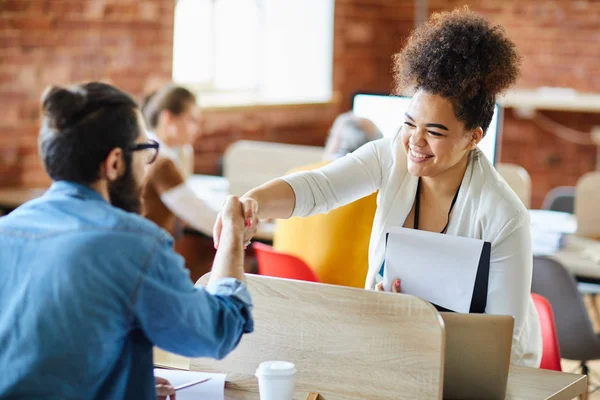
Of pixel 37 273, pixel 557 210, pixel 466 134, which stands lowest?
pixel 557 210

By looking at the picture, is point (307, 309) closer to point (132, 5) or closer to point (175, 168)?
point (175, 168)

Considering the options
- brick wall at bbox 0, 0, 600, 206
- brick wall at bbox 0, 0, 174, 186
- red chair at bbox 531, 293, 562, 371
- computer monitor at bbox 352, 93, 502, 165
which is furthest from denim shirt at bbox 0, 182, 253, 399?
brick wall at bbox 0, 0, 174, 186

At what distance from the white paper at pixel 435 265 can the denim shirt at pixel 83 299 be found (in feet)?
2.06

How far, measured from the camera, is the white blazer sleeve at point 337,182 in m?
2.17

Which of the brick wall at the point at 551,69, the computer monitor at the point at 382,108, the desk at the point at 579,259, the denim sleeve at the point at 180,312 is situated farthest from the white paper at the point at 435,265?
the brick wall at the point at 551,69

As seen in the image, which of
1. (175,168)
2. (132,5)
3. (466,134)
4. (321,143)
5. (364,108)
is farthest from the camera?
(321,143)

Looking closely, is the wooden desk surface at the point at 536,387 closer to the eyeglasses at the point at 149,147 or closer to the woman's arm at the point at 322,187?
the woman's arm at the point at 322,187

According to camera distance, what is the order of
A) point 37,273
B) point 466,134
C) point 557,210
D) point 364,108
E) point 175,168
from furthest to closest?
point 557,210
point 364,108
point 175,168
point 466,134
point 37,273

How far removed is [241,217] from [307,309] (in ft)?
0.79

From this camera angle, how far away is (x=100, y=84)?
156 centimetres

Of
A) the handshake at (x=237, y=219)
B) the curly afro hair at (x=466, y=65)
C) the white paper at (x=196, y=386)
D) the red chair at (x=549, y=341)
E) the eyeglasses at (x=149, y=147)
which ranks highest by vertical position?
the curly afro hair at (x=466, y=65)

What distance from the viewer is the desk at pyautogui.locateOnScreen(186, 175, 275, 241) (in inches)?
153

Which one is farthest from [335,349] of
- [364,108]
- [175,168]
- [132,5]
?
[132,5]

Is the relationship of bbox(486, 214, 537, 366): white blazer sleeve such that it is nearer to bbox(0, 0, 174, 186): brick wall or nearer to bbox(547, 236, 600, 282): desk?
bbox(547, 236, 600, 282): desk
